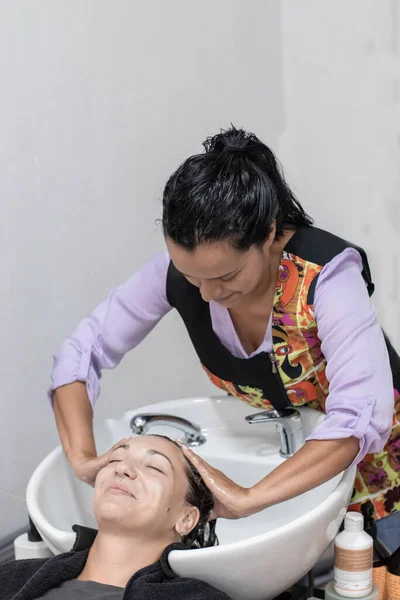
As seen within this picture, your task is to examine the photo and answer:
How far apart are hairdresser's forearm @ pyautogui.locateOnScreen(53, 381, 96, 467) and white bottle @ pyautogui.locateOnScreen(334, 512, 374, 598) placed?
1.61 feet

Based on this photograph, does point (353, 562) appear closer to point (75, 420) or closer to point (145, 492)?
point (145, 492)

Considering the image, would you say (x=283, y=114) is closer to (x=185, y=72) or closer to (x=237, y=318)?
(x=185, y=72)

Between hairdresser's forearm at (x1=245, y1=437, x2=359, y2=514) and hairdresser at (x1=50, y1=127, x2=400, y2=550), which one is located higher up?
hairdresser at (x1=50, y1=127, x2=400, y2=550)

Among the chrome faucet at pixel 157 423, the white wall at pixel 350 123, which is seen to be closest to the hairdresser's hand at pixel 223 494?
the chrome faucet at pixel 157 423

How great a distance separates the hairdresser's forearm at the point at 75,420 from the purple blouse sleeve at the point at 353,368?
1.47 ft

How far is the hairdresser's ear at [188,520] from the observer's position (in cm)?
141

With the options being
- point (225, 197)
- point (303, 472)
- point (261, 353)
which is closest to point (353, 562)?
point (303, 472)

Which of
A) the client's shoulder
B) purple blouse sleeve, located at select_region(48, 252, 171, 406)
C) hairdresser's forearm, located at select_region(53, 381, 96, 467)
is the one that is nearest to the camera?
the client's shoulder

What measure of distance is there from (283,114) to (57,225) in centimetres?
88

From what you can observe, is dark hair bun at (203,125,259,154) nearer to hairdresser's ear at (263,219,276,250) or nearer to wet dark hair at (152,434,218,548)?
hairdresser's ear at (263,219,276,250)

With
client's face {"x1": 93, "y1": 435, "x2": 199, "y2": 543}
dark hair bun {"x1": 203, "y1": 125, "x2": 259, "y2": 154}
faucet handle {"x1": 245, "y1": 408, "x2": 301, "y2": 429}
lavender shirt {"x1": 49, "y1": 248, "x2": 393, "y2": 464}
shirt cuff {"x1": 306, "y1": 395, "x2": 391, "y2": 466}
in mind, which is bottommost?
client's face {"x1": 93, "y1": 435, "x2": 199, "y2": 543}

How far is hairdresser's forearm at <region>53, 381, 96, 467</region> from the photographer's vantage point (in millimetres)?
1577

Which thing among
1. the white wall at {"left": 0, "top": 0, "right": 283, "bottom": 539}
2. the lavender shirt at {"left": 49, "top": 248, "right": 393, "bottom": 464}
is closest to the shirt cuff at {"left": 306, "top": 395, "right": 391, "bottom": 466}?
the lavender shirt at {"left": 49, "top": 248, "right": 393, "bottom": 464}

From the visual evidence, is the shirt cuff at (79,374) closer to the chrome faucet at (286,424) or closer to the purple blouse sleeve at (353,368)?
the chrome faucet at (286,424)
